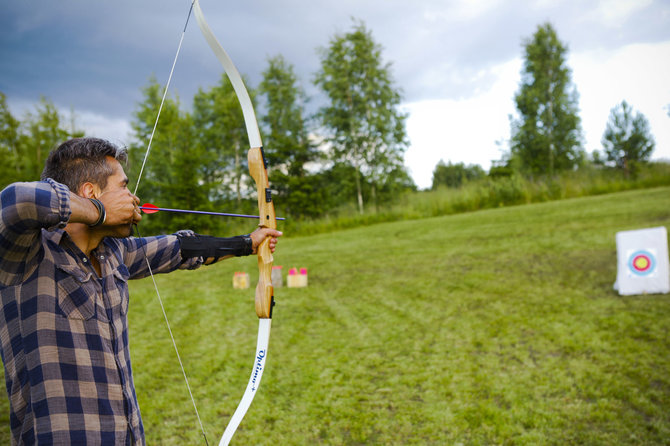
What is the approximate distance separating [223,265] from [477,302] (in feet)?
16.9

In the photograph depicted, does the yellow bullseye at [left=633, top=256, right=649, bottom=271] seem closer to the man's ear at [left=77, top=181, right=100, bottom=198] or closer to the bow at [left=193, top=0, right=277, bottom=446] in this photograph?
the bow at [left=193, top=0, right=277, bottom=446]

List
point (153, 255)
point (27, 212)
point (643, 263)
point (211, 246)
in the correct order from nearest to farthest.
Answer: point (27, 212) → point (153, 255) → point (211, 246) → point (643, 263)

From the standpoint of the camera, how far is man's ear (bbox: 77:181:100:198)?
121 centimetres

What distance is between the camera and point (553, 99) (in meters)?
15.0

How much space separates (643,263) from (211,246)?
503 cm

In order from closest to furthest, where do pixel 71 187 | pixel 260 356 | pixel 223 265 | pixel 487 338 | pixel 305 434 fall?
1. pixel 71 187
2. pixel 260 356
3. pixel 305 434
4. pixel 487 338
5. pixel 223 265

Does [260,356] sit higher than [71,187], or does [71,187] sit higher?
[71,187]

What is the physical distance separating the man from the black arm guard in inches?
15.0

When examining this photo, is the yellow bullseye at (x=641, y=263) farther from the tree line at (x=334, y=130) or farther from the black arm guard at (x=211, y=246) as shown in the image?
the tree line at (x=334, y=130)

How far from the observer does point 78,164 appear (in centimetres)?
122

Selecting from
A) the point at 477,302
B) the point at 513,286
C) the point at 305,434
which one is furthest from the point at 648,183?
the point at 305,434

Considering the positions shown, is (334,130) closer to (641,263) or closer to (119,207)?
(641,263)

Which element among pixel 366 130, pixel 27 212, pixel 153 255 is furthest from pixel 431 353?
pixel 366 130

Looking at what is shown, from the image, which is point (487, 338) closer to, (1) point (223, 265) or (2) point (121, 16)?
(2) point (121, 16)
